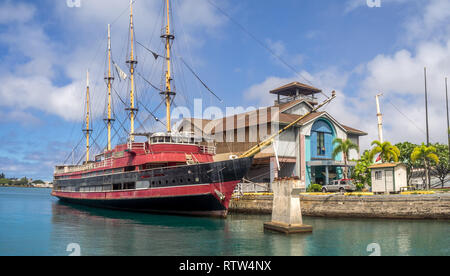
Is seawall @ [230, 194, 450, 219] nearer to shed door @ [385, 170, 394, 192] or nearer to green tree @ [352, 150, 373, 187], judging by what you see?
shed door @ [385, 170, 394, 192]

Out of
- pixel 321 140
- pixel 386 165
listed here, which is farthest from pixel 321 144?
pixel 386 165

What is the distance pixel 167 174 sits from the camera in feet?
109

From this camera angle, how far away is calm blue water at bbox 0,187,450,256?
1823 centimetres

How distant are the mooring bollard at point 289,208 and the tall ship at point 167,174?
864 cm

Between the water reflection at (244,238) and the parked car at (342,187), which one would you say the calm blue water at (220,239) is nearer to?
the water reflection at (244,238)

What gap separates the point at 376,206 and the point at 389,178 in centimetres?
326

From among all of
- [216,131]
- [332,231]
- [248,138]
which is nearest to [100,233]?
[332,231]

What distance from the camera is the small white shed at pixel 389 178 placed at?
32.1 m

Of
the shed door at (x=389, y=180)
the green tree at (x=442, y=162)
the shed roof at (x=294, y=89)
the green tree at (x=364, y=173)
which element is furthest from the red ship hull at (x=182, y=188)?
the green tree at (x=442, y=162)

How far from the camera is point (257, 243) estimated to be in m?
20.1

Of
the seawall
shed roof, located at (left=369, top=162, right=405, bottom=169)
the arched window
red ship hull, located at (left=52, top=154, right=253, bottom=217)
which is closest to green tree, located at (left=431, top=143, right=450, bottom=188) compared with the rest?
the arched window

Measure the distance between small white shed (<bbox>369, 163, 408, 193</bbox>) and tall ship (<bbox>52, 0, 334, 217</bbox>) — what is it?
25.8 feet
